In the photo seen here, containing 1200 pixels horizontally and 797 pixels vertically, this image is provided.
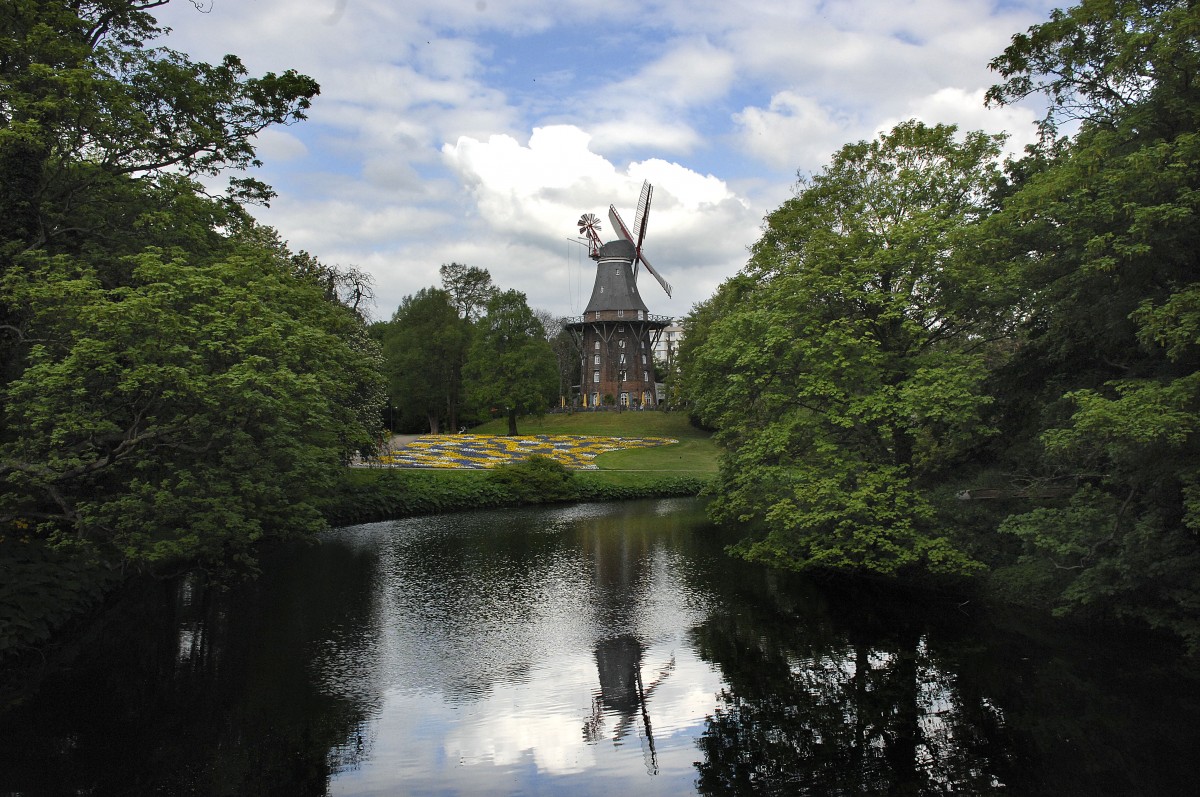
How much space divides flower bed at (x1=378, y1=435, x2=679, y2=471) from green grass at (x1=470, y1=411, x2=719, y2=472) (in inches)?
78.3

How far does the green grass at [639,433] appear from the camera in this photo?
51875 mm

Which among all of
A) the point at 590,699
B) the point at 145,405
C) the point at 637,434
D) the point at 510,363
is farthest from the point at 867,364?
the point at 637,434

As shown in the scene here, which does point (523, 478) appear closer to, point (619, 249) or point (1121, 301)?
point (1121, 301)

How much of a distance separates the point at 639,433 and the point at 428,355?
1961 cm

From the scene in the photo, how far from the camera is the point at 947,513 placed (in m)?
19.3

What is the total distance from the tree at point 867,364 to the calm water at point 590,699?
2.55 metres

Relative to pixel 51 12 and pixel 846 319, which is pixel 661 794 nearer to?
pixel 846 319

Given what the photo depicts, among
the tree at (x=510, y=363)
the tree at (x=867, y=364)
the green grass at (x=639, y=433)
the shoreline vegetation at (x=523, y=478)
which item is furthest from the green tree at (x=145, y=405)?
the tree at (x=510, y=363)

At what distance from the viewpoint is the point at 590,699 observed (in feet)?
47.2

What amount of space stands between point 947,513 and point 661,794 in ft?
37.9

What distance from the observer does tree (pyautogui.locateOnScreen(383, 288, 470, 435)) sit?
70688 mm

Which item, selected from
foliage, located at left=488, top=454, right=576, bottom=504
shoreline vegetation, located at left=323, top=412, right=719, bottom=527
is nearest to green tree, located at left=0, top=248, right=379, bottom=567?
shoreline vegetation, located at left=323, top=412, right=719, bottom=527

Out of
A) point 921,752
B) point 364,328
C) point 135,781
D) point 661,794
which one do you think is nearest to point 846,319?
point 921,752

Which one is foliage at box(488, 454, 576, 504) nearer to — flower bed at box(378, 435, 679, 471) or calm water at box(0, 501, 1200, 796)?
flower bed at box(378, 435, 679, 471)
